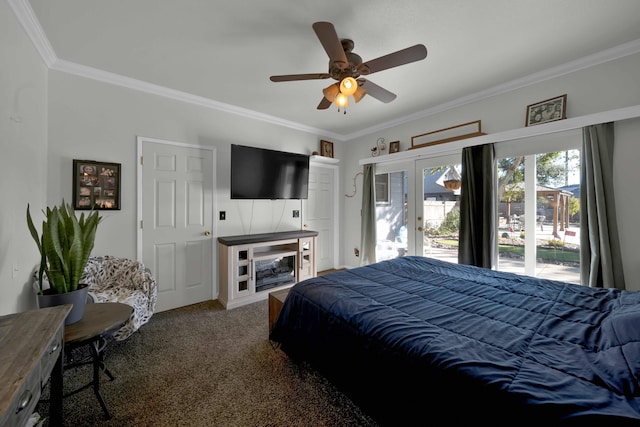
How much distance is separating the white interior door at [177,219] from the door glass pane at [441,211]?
9.63 ft

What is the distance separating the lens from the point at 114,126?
2.62m

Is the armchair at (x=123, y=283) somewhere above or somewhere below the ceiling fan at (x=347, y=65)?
below

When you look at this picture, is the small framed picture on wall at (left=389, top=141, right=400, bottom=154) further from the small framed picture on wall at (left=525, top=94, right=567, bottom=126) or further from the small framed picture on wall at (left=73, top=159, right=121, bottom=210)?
the small framed picture on wall at (left=73, top=159, right=121, bottom=210)

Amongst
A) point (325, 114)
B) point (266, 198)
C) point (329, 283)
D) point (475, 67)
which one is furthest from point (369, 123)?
point (329, 283)

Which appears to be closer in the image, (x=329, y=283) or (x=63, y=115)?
(x=329, y=283)

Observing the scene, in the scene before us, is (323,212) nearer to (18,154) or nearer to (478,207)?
(478,207)

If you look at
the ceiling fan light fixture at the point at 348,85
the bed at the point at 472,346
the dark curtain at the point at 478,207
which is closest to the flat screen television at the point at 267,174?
the ceiling fan light fixture at the point at 348,85

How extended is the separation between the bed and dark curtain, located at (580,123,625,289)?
0.82 meters

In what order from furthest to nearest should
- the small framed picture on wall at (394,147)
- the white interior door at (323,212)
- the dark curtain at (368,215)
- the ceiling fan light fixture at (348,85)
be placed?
the white interior door at (323,212) < the dark curtain at (368,215) < the small framed picture on wall at (394,147) < the ceiling fan light fixture at (348,85)

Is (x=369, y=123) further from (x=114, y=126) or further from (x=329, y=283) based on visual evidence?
(x=114, y=126)

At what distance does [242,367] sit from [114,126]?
269 centimetres

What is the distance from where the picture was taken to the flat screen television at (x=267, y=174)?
3201 mm

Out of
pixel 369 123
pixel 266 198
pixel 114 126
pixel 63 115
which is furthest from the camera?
pixel 369 123

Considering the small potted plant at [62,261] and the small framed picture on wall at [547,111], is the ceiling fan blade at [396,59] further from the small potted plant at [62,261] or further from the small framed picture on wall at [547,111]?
the small potted plant at [62,261]
